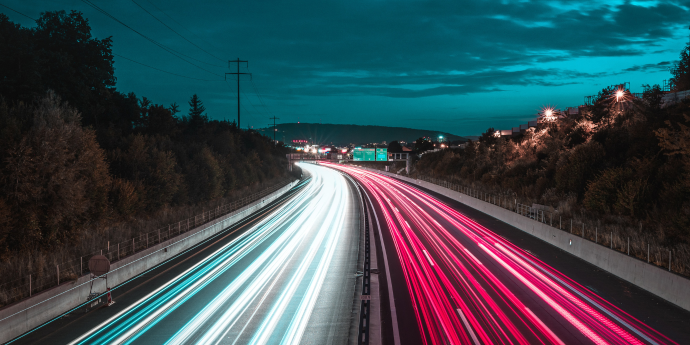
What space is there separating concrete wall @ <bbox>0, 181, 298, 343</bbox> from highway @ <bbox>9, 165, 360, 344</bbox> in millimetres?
396

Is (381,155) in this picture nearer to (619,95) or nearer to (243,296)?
(619,95)

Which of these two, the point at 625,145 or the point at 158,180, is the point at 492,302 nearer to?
the point at 158,180

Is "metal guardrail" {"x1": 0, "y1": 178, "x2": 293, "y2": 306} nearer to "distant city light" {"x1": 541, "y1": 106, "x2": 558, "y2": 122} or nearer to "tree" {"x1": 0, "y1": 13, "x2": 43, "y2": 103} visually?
"tree" {"x1": 0, "y1": 13, "x2": 43, "y2": 103}

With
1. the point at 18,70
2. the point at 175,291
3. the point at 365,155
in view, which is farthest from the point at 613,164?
the point at 365,155

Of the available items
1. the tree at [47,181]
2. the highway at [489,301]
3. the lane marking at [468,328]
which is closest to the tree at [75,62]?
the tree at [47,181]

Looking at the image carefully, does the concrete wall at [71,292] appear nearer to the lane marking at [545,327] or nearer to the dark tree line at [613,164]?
the lane marking at [545,327]

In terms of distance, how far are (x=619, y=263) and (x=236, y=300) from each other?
14159 millimetres

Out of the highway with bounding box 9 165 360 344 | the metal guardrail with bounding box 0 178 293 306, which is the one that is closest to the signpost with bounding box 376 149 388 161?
the metal guardrail with bounding box 0 178 293 306

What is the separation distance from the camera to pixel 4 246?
17719 mm

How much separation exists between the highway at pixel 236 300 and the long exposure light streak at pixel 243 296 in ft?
0.09

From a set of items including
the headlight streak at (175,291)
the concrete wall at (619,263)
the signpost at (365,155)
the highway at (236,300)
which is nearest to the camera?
the highway at (236,300)

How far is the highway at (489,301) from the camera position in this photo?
36.6 feet

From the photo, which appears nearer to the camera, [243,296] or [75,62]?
[243,296]

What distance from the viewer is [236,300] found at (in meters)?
14.4
